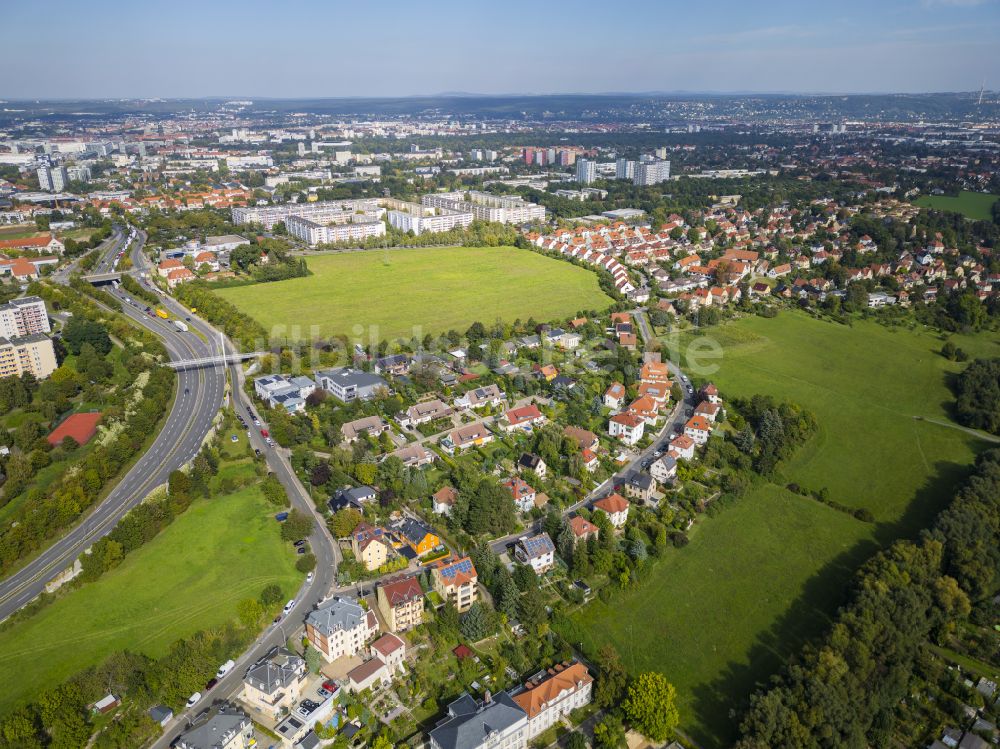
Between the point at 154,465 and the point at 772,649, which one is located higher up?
the point at 154,465

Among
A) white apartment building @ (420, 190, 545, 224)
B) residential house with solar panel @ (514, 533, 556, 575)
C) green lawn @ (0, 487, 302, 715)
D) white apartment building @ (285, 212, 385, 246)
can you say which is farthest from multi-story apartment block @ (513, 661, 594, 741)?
white apartment building @ (420, 190, 545, 224)

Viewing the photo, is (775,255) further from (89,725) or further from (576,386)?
(89,725)

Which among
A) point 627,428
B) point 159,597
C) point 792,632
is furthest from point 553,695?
point 627,428

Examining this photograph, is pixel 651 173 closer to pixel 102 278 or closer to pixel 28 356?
pixel 102 278

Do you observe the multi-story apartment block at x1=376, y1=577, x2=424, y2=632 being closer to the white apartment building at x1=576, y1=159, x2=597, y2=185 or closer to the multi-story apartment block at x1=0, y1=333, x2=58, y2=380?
the multi-story apartment block at x1=0, y1=333, x2=58, y2=380

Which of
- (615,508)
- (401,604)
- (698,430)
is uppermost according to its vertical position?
(698,430)

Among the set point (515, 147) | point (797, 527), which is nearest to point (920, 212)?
point (797, 527)
